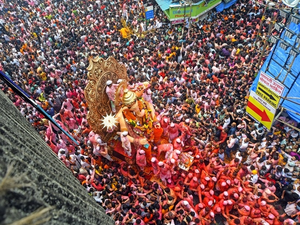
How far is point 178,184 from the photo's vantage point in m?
6.87

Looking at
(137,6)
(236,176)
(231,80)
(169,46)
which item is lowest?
(236,176)

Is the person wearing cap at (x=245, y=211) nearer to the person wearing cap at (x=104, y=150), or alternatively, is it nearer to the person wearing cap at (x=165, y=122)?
the person wearing cap at (x=165, y=122)

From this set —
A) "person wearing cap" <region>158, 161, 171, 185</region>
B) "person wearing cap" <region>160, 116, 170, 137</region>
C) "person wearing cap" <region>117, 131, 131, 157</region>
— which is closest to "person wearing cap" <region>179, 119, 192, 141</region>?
"person wearing cap" <region>160, 116, 170, 137</region>

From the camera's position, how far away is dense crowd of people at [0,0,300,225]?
6270mm

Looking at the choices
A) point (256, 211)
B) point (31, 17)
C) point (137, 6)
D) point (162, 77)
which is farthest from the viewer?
point (31, 17)

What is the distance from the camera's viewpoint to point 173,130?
25.3ft

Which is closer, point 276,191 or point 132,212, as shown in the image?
point 132,212

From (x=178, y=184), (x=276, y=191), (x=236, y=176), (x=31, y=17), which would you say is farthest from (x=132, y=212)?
(x=31, y=17)

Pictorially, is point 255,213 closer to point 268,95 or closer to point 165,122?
point 268,95

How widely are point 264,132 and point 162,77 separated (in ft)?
15.2

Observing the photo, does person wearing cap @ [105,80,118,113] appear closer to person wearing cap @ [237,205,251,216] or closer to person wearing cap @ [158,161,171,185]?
person wearing cap @ [158,161,171,185]

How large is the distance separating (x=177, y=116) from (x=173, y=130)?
90 cm

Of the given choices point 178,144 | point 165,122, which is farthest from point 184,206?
point 165,122

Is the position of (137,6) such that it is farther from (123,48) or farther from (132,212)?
(132,212)
